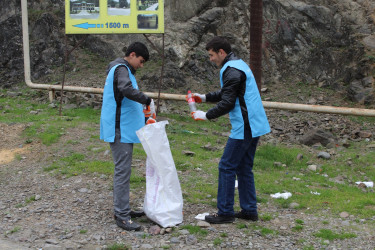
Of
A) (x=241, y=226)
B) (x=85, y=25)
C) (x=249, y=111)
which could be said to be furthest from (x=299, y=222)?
(x=85, y=25)

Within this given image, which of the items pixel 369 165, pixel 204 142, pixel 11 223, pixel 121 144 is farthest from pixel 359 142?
pixel 11 223

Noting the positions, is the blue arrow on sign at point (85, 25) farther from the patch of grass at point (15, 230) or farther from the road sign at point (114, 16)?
the patch of grass at point (15, 230)

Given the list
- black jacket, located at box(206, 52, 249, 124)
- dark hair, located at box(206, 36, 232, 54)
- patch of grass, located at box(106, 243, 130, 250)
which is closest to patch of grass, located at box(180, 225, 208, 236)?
patch of grass, located at box(106, 243, 130, 250)

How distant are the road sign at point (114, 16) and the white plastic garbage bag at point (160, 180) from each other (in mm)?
5151

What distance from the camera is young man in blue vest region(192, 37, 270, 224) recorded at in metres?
4.59

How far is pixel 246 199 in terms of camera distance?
4.94 m

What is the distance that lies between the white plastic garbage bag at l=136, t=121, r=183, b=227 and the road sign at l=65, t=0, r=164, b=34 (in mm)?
5151

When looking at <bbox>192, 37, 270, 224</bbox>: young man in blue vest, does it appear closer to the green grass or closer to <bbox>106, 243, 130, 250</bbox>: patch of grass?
the green grass

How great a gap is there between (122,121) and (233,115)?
3.74 ft

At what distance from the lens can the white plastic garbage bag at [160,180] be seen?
4.64m

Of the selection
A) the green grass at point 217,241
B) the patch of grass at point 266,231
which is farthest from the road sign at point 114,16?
the green grass at point 217,241

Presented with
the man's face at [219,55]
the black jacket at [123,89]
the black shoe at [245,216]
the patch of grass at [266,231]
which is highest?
the man's face at [219,55]

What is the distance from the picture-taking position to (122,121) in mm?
4711

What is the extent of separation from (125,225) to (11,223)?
51.6 inches
